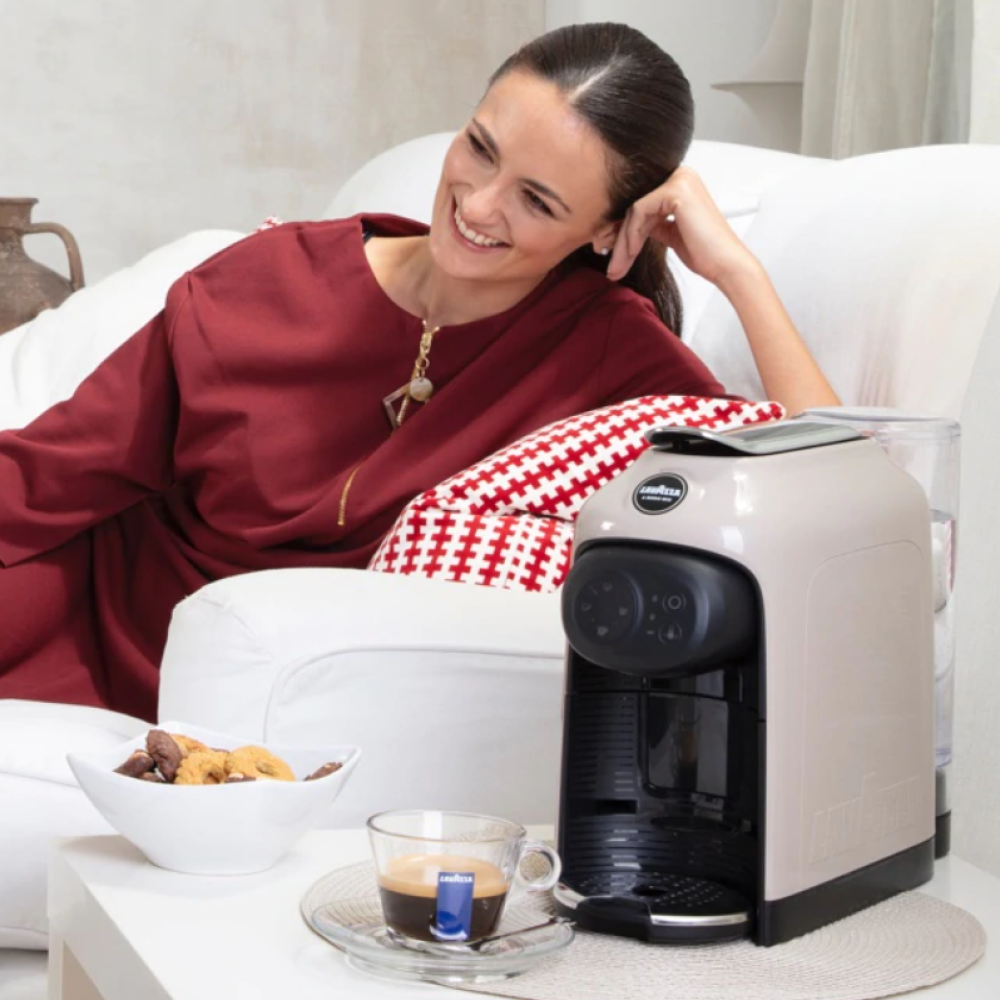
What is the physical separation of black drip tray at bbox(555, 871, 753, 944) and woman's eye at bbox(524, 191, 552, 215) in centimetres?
86

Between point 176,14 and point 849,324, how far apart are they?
2214mm

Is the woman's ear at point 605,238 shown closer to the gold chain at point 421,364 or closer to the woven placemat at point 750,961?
the gold chain at point 421,364

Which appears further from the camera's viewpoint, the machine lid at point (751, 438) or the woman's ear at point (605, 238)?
the woman's ear at point (605, 238)

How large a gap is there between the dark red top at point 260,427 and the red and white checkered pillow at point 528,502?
0.64 ft

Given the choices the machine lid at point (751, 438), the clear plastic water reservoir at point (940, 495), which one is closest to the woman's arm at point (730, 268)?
the clear plastic water reservoir at point (940, 495)

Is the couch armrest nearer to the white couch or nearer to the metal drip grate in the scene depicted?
the white couch

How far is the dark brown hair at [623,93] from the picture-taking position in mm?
1632

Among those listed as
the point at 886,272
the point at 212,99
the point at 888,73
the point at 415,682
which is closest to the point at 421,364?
the point at 886,272

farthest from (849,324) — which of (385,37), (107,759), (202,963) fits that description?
(385,37)

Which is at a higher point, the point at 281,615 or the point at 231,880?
the point at 281,615

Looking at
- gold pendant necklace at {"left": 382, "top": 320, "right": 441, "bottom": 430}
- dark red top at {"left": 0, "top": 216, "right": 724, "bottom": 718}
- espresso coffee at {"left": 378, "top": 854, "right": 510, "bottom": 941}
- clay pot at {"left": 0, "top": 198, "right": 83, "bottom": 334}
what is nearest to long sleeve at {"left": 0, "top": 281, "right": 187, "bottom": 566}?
dark red top at {"left": 0, "top": 216, "right": 724, "bottom": 718}

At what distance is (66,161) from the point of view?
11.1 ft

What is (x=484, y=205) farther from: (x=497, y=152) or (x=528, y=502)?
(x=528, y=502)

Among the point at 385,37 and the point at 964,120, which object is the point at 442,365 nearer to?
the point at 964,120
